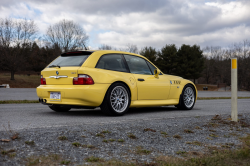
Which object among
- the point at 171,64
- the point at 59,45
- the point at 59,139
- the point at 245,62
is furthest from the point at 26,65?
the point at 59,139

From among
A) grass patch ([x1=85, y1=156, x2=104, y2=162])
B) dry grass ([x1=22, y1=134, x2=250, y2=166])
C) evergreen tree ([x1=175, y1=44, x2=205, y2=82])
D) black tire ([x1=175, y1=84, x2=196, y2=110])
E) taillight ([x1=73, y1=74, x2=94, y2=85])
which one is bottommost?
dry grass ([x1=22, y1=134, x2=250, y2=166])

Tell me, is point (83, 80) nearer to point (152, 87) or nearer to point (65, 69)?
point (65, 69)

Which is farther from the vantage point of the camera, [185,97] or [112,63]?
[185,97]

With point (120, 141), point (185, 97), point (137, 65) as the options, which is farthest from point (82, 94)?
point (185, 97)

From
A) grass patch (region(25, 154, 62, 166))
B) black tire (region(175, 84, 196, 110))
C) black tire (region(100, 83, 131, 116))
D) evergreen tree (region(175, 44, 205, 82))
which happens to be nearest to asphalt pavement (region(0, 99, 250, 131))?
black tire (region(100, 83, 131, 116))

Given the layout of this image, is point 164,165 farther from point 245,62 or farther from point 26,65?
point 245,62

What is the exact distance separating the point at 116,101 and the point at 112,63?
1.00 meters

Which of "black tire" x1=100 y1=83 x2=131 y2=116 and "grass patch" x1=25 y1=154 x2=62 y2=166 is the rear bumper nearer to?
"black tire" x1=100 y1=83 x2=131 y2=116

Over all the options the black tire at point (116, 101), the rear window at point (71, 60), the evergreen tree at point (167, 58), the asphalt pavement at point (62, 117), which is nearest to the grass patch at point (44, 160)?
the asphalt pavement at point (62, 117)

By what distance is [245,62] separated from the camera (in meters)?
47.0

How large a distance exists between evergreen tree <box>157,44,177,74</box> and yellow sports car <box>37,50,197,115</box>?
48344mm

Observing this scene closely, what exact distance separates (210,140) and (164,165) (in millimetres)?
1586

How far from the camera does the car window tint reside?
6.97 metres

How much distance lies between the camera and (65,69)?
6062 mm
